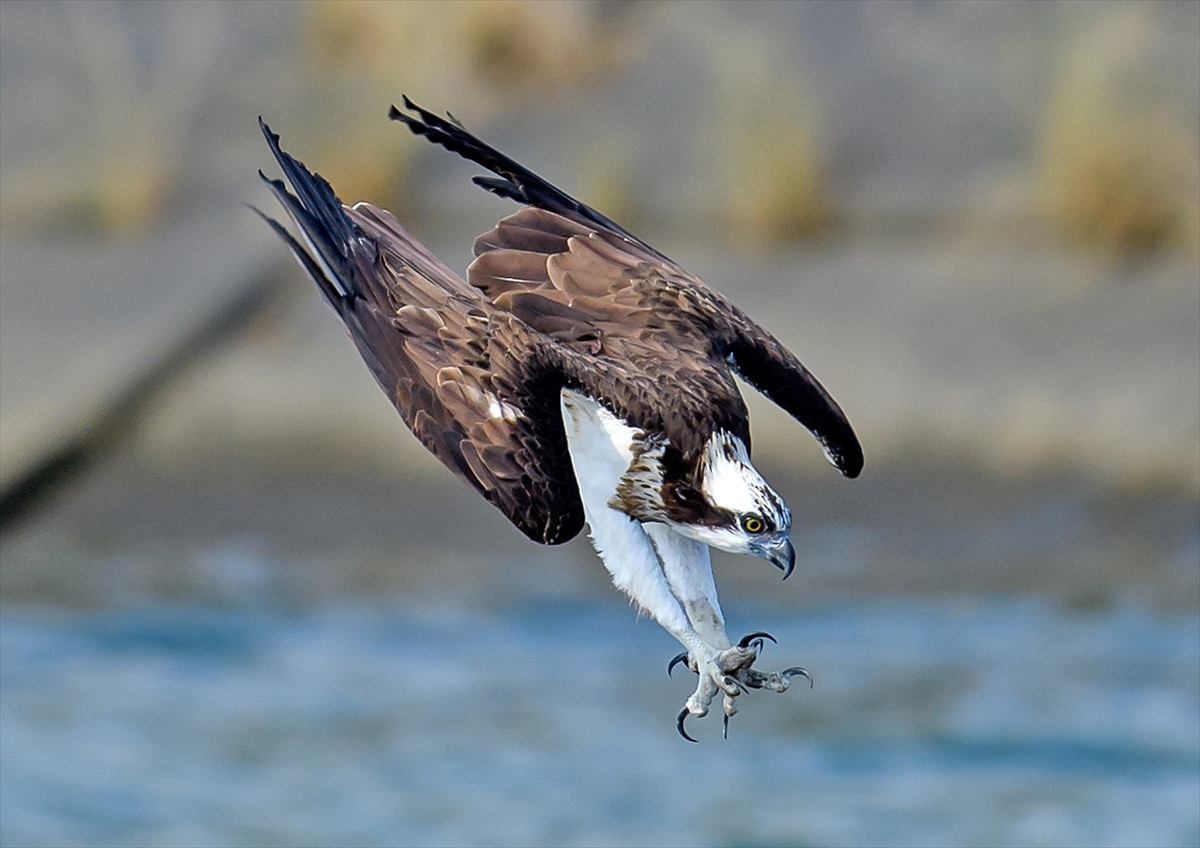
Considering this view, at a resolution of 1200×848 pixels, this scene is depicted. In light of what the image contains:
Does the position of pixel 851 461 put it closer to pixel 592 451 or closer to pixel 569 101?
pixel 592 451

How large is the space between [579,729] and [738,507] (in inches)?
326

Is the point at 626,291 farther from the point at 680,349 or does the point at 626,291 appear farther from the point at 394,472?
the point at 394,472

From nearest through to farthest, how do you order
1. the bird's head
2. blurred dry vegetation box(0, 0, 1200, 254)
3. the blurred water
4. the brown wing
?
1. the bird's head
2. the brown wing
3. the blurred water
4. blurred dry vegetation box(0, 0, 1200, 254)

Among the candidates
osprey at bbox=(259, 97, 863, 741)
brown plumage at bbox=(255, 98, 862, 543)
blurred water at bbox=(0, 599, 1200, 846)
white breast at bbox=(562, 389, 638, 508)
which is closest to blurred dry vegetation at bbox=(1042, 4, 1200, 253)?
blurred water at bbox=(0, 599, 1200, 846)

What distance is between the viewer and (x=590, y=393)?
237 inches

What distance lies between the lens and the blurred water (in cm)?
1371

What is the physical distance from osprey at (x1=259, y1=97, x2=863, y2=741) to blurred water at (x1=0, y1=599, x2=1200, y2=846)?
7.10 m

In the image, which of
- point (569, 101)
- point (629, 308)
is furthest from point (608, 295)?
point (569, 101)

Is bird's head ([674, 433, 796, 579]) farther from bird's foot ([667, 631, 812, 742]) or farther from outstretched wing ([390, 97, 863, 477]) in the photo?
outstretched wing ([390, 97, 863, 477])

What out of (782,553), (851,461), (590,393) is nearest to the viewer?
(590,393)

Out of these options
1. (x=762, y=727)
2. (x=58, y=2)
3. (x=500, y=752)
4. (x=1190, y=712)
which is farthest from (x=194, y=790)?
(x=58, y=2)

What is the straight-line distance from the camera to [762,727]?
14.3 m

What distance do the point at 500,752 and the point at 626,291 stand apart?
786cm

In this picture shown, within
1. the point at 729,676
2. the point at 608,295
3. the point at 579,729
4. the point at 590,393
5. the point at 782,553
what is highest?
the point at 579,729
